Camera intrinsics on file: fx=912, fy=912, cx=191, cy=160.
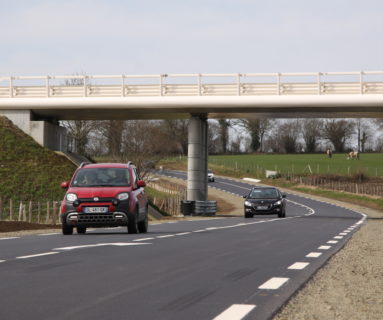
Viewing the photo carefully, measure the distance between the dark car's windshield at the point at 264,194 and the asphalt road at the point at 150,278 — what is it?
85.7 feet

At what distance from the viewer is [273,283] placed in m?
9.57

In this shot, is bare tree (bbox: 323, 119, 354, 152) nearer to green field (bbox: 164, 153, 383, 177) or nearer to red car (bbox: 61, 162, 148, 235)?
green field (bbox: 164, 153, 383, 177)

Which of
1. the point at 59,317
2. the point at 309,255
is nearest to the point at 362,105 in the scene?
the point at 309,255

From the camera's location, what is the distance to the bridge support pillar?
172 feet

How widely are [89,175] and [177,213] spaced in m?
32.6

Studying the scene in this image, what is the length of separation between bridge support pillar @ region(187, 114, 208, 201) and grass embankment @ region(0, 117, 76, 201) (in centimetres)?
695

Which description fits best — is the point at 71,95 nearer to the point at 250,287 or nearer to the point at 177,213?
the point at 177,213

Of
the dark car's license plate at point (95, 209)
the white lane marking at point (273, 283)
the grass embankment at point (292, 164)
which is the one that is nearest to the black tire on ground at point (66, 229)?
the dark car's license plate at point (95, 209)

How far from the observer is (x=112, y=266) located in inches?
441

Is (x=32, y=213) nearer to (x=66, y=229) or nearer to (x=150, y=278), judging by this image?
(x=66, y=229)

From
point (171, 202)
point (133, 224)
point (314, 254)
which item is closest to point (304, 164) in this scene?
point (171, 202)

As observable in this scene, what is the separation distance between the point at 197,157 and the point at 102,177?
102ft

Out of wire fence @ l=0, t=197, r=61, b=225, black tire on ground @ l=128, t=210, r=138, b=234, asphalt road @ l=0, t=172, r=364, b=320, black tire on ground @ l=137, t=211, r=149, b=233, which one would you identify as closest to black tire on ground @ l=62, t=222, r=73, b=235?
black tire on ground @ l=128, t=210, r=138, b=234

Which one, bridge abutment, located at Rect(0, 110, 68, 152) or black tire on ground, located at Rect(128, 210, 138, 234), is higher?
bridge abutment, located at Rect(0, 110, 68, 152)
